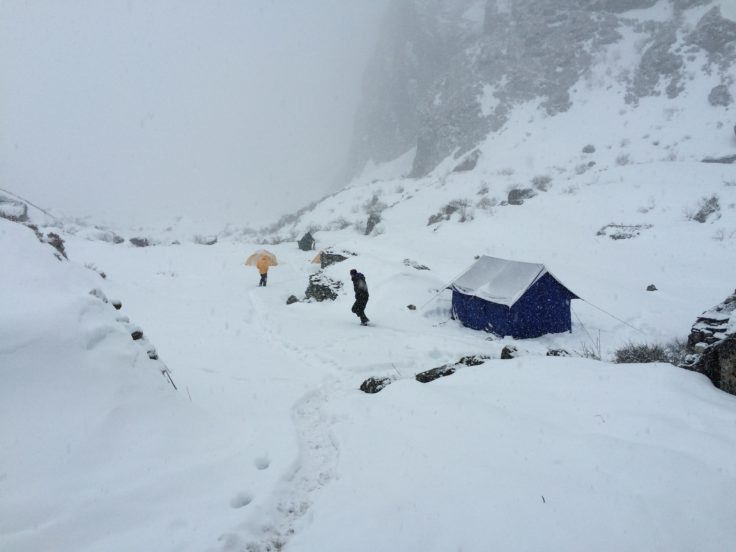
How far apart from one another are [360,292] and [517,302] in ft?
13.6

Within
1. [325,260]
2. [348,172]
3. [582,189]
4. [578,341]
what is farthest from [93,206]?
[578,341]

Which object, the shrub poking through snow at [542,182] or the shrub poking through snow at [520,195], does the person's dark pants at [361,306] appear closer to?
the shrub poking through snow at [520,195]

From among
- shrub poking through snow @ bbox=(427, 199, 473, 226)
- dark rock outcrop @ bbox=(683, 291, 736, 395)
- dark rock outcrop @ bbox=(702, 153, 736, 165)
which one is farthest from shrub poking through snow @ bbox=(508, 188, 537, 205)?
dark rock outcrop @ bbox=(683, 291, 736, 395)

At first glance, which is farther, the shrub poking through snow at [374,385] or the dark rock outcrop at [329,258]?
the dark rock outcrop at [329,258]

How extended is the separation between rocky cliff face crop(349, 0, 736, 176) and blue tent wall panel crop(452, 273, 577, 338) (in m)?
28.1

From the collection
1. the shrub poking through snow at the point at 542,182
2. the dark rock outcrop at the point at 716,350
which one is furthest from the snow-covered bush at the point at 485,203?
the dark rock outcrop at the point at 716,350

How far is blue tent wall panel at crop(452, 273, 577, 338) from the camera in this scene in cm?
1079

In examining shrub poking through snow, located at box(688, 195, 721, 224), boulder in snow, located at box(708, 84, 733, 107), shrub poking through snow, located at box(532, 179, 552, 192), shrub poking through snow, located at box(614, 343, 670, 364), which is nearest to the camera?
shrub poking through snow, located at box(614, 343, 670, 364)

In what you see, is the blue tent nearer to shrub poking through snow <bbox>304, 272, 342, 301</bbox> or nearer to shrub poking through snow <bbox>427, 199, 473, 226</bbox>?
shrub poking through snow <bbox>304, 272, 342, 301</bbox>

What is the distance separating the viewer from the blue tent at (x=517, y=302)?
1079 centimetres

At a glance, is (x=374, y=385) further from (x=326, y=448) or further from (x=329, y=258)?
(x=329, y=258)

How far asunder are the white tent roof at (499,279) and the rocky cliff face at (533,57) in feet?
92.3

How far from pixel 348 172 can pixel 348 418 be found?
71.9 m

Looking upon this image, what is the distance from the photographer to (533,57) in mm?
41406
